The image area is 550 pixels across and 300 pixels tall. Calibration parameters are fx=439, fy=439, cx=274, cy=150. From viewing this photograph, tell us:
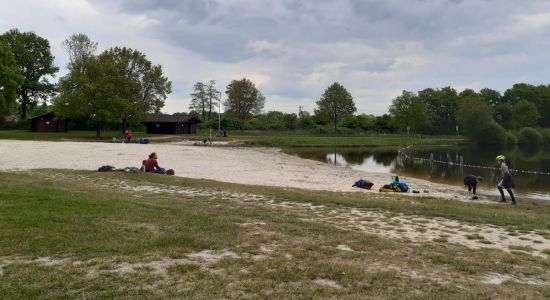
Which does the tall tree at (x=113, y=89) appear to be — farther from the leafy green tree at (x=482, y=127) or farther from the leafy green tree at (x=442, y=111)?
the leafy green tree at (x=442, y=111)

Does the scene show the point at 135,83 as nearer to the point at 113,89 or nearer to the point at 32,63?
the point at 113,89

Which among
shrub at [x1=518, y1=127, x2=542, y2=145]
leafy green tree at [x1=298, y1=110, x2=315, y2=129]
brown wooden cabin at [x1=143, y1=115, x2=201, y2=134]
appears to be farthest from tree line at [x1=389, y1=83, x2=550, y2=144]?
brown wooden cabin at [x1=143, y1=115, x2=201, y2=134]

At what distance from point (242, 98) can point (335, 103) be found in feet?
77.3

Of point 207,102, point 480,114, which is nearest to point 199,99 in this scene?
point 207,102

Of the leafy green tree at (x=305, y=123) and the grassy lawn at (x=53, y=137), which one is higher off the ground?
the leafy green tree at (x=305, y=123)

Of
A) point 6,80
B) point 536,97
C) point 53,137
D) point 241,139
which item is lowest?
point 241,139

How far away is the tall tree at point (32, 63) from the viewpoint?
70.8 metres

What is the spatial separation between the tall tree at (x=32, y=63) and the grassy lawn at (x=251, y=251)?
224 ft

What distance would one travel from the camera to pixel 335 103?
108 meters

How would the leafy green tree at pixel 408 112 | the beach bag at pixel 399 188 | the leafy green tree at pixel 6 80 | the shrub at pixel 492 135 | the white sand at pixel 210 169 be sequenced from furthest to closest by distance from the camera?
the leafy green tree at pixel 408 112
the shrub at pixel 492 135
the leafy green tree at pixel 6 80
the white sand at pixel 210 169
the beach bag at pixel 399 188

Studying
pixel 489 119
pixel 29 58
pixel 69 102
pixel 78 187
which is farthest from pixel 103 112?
pixel 489 119

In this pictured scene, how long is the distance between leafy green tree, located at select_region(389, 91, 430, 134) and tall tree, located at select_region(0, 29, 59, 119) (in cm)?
8022

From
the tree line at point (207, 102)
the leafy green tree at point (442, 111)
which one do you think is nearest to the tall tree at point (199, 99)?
the tree line at point (207, 102)

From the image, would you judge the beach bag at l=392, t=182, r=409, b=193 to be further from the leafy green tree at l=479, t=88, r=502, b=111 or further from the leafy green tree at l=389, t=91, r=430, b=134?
the leafy green tree at l=479, t=88, r=502, b=111
